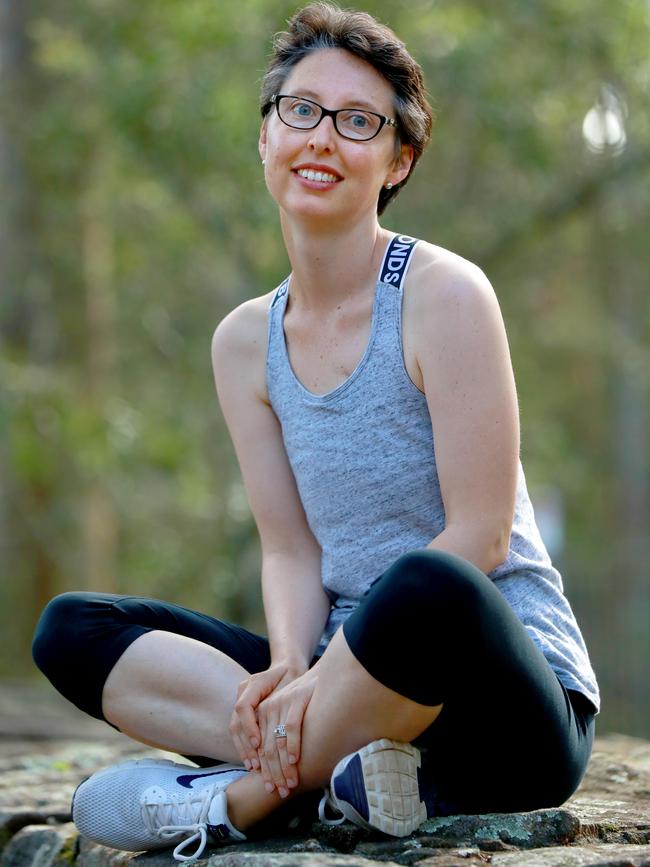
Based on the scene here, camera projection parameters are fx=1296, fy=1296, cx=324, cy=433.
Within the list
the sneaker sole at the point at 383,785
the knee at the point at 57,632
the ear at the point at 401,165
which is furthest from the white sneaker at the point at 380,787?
the ear at the point at 401,165

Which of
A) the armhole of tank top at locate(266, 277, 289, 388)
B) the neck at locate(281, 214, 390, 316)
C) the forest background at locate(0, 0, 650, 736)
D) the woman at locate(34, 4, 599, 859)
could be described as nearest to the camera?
the woman at locate(34, 4, 599, 859)

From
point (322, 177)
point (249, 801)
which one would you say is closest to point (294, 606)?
point (249, 801)

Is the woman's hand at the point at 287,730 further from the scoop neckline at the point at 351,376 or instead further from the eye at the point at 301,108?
the eye at the point at 301,108

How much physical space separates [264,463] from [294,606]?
1.13 feet

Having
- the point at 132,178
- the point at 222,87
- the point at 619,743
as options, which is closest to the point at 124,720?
the point at 619,743

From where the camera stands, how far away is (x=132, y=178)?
11016mm

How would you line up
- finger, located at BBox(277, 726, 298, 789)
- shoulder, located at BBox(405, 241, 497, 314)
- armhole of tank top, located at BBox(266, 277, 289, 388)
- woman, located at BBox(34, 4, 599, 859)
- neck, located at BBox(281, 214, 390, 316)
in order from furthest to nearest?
armhole of tank top, located at BBox(266, 277, 289, 388) → neck, located at BBox(281, 214, 390, 316) → shoulder, located at BBox(405, 241, 497, 314) → finger, located at BBox(277, 726, 298, 789) → woman, located at BBox(34, 4, 599, 859)

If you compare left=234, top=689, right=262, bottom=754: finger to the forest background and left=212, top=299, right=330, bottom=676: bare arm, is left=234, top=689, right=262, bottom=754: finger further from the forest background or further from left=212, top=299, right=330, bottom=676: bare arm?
the forest background

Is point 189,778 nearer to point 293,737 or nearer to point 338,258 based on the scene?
point 293,737

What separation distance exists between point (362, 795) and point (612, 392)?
17.3 m

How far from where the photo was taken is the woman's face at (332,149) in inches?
105

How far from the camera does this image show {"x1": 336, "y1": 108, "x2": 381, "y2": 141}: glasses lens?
8.78 feet

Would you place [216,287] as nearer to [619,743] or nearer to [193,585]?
[193,585]

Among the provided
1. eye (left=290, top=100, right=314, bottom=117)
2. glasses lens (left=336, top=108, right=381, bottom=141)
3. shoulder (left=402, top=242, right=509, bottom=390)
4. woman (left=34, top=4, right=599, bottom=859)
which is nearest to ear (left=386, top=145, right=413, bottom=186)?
woman (left=34, top=4, right=599, bottom=859)
